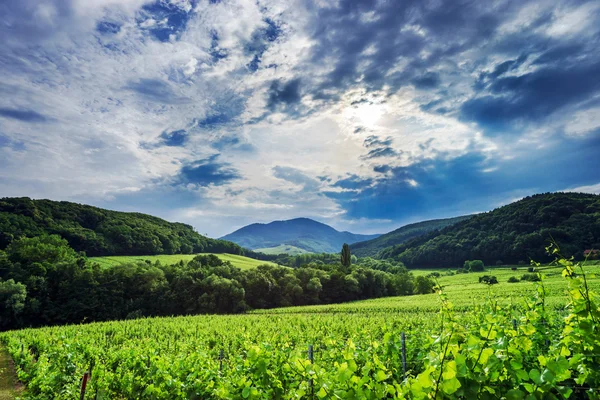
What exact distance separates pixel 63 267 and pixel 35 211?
1513 inches

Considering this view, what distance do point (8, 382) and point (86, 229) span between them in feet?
252

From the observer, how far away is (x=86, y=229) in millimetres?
81562

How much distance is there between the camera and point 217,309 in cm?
5097

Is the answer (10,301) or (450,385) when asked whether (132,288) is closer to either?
(10,301)

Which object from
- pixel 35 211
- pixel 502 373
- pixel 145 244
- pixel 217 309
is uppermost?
pixel 35 211

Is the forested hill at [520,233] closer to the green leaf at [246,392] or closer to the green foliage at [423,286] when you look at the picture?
the green foliage at [423,286]

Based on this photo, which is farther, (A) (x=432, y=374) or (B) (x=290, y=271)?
(B) (x=290, y=271)

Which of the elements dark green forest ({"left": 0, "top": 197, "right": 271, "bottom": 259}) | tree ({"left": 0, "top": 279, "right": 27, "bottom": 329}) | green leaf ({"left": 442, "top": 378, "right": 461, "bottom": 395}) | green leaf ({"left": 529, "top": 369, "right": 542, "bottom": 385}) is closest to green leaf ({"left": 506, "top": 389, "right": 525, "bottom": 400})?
green leaf ({"left": 529, "top": 369, "right": 542, "bottom": 385})

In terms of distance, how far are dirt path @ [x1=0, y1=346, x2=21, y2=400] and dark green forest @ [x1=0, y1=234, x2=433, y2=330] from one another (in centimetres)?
2333

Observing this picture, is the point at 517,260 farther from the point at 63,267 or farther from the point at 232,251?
the point at 63,267

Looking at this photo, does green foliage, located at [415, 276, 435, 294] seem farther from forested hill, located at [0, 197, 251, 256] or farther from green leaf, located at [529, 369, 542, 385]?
green leaf, located at [529, 369, 542, 385]

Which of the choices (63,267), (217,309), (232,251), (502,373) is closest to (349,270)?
(217,309)

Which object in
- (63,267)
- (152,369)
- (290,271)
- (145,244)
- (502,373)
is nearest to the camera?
(502,373)

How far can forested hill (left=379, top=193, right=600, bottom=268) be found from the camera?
71.8 m
